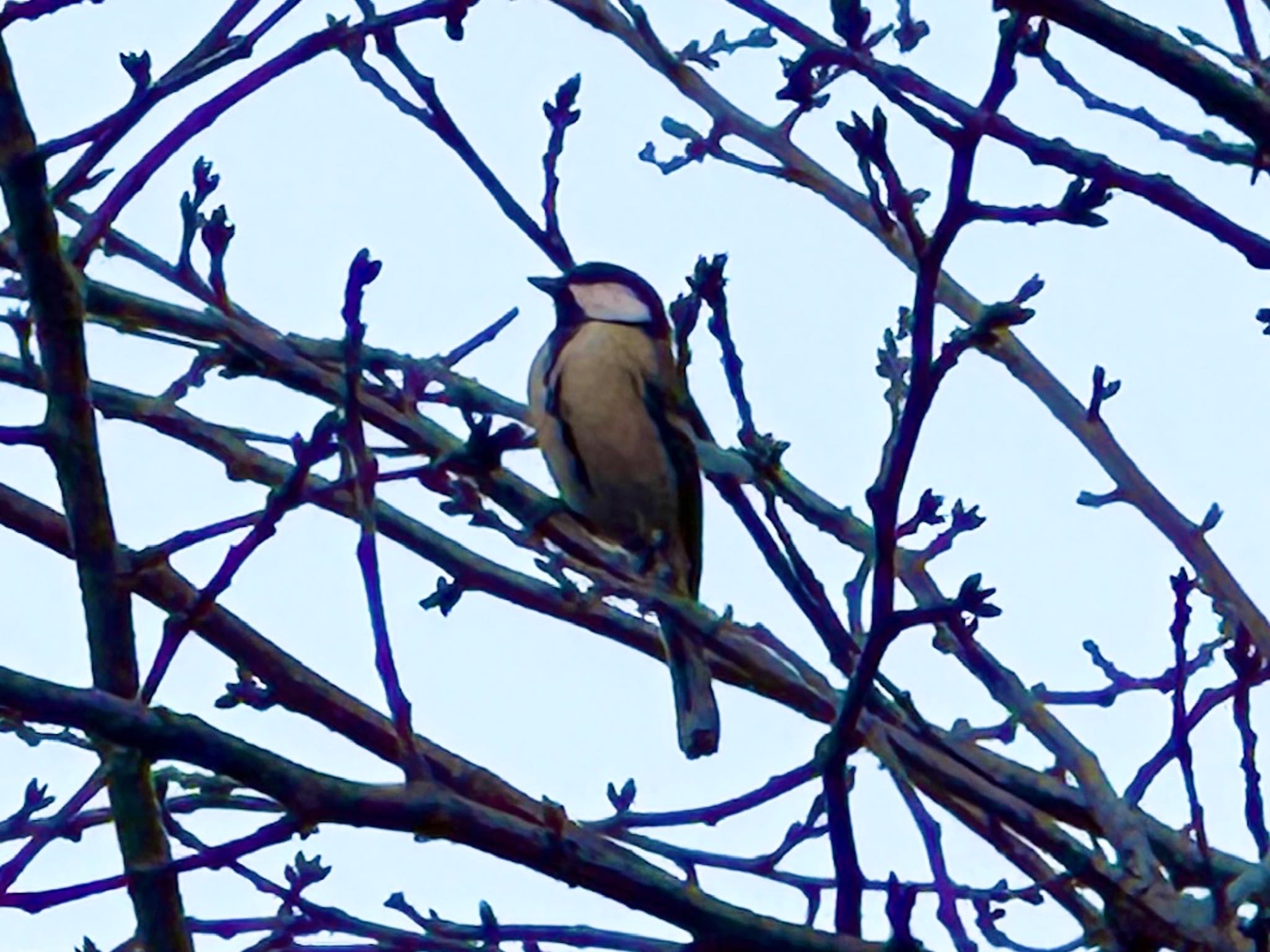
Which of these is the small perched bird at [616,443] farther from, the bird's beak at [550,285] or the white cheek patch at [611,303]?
the bird's beak at [550,285]

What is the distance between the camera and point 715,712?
12.9 ft

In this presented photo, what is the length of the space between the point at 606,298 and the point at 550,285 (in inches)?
5.5

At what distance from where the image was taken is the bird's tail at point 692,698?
346 centimetres

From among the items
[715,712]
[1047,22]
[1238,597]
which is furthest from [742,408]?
[715,712]

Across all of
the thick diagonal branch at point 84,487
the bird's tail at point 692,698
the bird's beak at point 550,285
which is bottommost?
the thick diagonal branch at point 84,487

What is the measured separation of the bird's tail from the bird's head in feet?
4.34

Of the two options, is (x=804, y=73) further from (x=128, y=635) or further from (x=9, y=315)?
(x=9, y=315)

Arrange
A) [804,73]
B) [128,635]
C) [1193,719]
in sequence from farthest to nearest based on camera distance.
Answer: [1193,719], [804,73], [128,635]

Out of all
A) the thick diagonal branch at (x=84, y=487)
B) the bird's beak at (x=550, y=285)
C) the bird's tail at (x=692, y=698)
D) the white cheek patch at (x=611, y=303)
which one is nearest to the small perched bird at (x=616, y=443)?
the white cheek patch at (x=611, y=303)

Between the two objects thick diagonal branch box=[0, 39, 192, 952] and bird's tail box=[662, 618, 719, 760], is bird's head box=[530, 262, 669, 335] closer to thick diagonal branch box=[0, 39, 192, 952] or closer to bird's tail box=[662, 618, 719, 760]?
bird's tail box=[662, 618, 719, 760]

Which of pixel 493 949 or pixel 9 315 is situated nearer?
pixel 493 949

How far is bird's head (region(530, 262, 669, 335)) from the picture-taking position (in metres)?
5.07

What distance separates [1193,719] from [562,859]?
101 cm

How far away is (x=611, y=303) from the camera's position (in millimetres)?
5145
